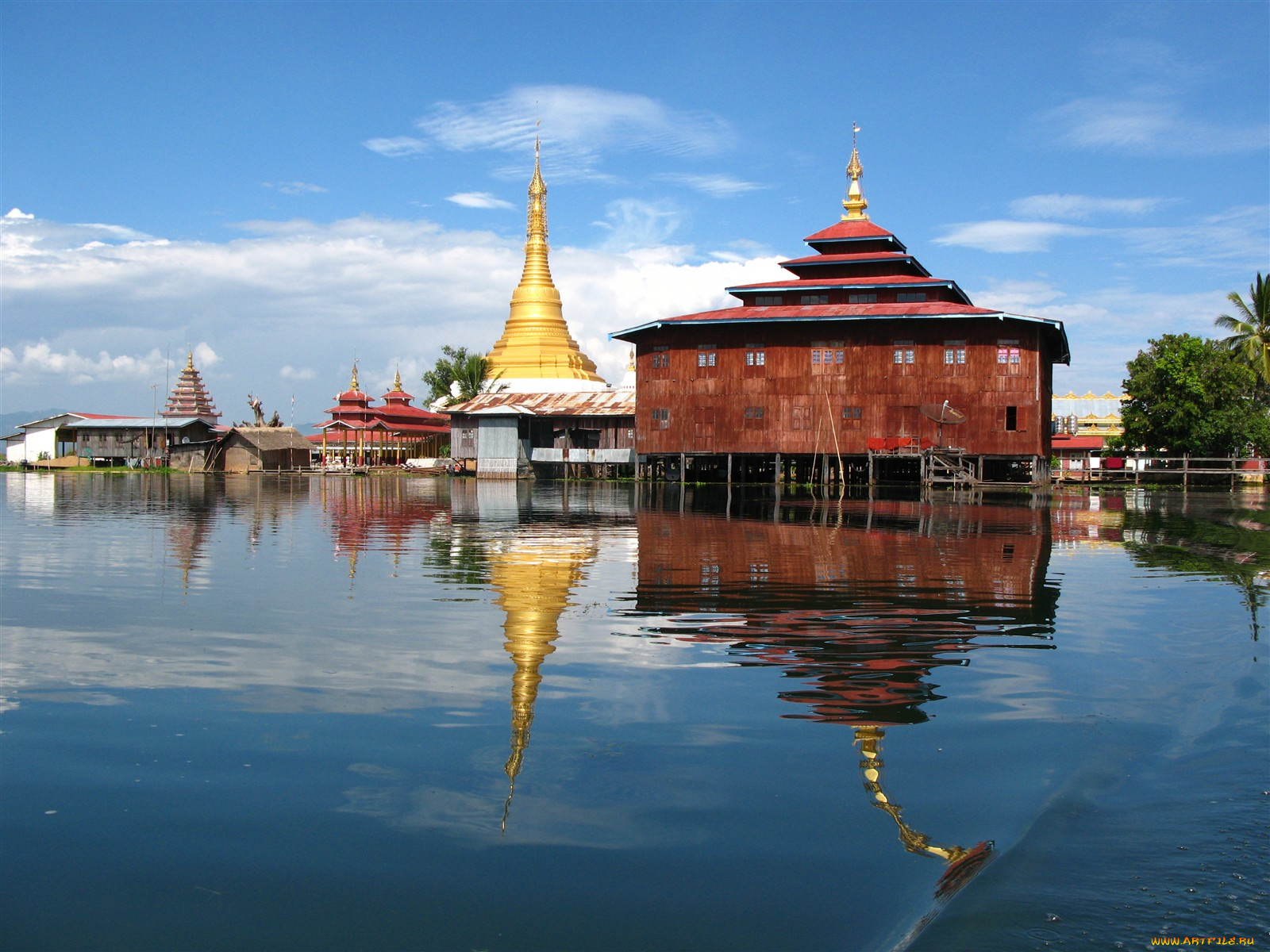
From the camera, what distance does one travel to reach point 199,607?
12406mm

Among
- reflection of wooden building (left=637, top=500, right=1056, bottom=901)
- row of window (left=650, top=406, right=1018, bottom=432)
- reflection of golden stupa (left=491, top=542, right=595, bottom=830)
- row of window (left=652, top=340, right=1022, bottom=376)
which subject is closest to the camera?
reflection of golden stupa (left=491, top=542, right=595, bottom=830)

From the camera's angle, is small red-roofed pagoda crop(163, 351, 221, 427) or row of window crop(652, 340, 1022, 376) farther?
small red-roofed pagoda crop(163, 351, 221, 427)

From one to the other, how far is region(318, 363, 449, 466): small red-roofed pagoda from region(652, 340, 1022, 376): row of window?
1286 inches

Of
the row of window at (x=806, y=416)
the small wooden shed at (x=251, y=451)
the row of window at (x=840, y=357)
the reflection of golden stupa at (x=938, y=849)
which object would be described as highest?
the row of window at (x=840, y=357)

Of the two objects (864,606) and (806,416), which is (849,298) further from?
(864,606)

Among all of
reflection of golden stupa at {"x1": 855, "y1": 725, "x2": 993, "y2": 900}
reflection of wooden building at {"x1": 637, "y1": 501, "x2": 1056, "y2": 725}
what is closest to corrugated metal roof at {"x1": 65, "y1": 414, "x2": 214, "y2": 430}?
reflection of wooden building at {"x1": 637, "y1": 501, "x2": 1056, "y2": 725}

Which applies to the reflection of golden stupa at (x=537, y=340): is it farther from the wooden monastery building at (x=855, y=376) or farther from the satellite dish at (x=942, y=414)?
the satellite dish at (x=942, y=414)

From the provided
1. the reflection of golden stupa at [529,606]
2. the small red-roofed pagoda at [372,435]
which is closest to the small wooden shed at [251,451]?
the small red-roofed pagoda at [372,435]

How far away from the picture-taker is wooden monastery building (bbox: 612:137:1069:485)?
145 ft

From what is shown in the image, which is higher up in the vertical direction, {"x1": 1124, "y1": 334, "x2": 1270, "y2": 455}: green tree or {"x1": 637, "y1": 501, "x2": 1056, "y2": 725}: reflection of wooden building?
{"x1": 1124, "y1": 334, "x2": 1270, "y2": 455}: green tree

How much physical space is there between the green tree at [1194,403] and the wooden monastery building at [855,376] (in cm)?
449

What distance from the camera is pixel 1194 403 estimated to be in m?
49.2

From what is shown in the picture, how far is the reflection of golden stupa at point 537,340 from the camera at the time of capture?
7156 centimetres

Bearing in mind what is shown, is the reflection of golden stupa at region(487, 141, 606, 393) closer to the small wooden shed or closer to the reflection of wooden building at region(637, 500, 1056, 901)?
the small wooden shed
